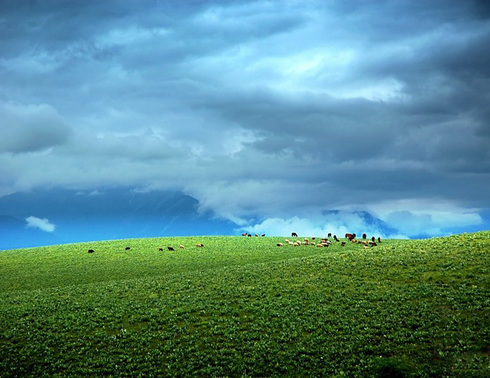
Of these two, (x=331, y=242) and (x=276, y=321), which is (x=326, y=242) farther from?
(x=276, y=321)

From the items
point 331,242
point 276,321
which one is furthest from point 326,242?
point 276,321

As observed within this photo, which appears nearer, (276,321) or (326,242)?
(276,321)

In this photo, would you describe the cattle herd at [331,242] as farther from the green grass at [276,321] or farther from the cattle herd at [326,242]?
the green grass at [276,321]

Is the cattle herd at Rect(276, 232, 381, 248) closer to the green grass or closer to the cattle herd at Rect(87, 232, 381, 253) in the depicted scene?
the cattle herd at Rect(87, 232, 381, 253)

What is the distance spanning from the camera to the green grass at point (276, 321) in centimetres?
3030

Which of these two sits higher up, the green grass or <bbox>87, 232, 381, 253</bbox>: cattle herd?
<bbox>87, 232, 381, 253</bbox>: cattle herd

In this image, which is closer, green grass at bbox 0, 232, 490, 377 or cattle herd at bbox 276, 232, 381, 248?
green grass at bbox 0, 232, 490, 377

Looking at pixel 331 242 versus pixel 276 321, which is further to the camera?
pixel 331 242

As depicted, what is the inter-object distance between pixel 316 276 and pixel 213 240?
59.7 metres

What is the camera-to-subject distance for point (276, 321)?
36.8m

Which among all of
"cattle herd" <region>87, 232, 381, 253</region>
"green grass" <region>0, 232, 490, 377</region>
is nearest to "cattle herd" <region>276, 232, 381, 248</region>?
"cattle herd" <region>87, 232, 381, 253</region>

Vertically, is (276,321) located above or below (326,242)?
below

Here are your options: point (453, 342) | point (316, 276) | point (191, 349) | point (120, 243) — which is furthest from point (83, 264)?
point (453, 342)

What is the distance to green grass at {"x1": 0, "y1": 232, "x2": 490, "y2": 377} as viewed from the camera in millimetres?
30297
